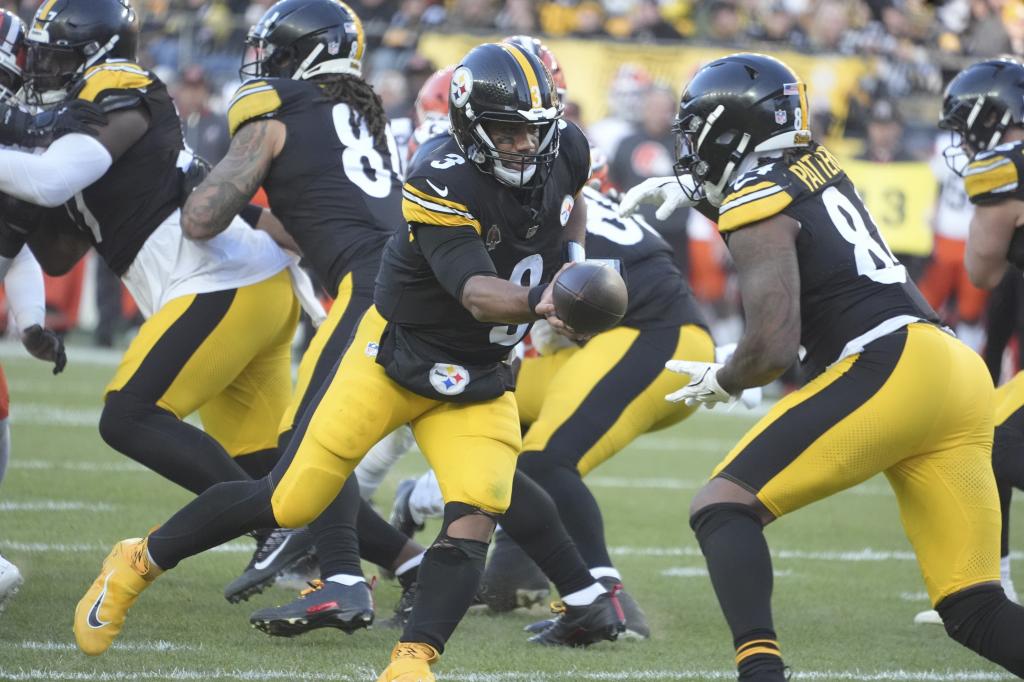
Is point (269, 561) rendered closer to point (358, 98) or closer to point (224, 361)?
point (224, 361)

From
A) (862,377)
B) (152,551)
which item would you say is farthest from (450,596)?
(862,377)

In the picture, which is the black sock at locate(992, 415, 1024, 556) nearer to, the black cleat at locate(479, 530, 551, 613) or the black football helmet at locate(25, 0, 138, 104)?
the black cleat at locate(479, 530, 551, 613)

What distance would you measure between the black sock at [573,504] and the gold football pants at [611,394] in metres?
0.05

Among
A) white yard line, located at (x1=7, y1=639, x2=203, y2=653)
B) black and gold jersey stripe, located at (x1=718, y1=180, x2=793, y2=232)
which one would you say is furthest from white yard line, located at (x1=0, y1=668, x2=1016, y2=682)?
black and gold jersey stripe, located at (x1=718, y1=180, x2=793, y2=232)

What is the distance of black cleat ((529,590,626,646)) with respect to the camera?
444 cm

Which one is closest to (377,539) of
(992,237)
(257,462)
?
(257,462)

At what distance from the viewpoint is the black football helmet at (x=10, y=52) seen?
4.90 meters

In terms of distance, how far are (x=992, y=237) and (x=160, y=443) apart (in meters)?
2.72

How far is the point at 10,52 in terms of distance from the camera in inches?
194

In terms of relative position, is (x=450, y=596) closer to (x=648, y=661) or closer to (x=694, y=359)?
(x=648, y=661)

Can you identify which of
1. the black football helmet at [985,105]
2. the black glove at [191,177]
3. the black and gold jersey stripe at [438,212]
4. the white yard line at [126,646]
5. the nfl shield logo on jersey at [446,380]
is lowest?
the white yard line at [126,646]

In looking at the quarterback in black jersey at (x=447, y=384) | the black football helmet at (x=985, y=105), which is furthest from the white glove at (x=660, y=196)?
the black football helmet at (x=985, y=105)

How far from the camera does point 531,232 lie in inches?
153

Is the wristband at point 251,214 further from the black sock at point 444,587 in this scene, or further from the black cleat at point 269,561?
the black sock at point 444,587
